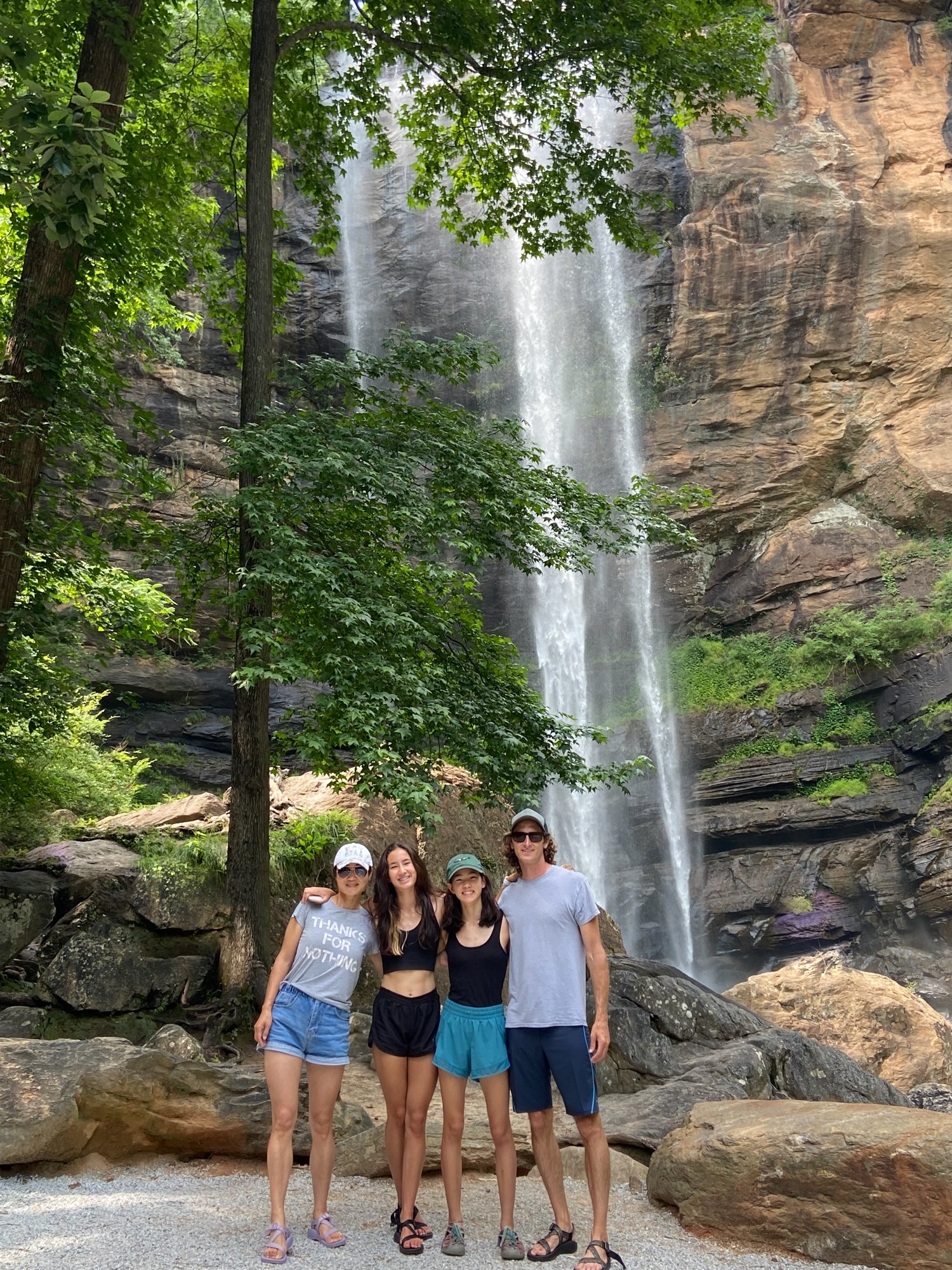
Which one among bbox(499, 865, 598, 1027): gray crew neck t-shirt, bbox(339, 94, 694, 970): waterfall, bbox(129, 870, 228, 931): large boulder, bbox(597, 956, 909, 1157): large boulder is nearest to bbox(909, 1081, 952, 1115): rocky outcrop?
bbox(597, 956, 909, 1157): large boulder

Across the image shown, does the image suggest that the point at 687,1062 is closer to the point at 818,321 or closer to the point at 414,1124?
the point at 414,1124

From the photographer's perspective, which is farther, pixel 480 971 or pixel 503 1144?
pixel 480 971

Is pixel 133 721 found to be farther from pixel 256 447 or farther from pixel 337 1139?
pixel 337 1139

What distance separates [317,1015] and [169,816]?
5.93 meters

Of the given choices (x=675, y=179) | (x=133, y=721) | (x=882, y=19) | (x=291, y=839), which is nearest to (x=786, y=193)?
(x=675, y=179)

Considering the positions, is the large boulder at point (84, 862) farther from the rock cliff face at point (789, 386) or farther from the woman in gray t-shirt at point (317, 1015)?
the rock cliff face at point (789, 386)

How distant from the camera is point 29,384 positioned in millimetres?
6844

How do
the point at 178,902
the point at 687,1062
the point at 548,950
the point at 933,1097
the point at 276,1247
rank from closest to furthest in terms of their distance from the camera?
the point at 276,1247 < the point at 548,950 < the point at 687,1062 < the point at 178,902 < the point at 933,1097

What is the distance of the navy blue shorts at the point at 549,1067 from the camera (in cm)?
392

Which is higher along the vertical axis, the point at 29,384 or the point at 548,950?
the point at 29,384

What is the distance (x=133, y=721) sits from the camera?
2080cm

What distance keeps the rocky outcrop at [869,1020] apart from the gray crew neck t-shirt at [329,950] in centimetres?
647

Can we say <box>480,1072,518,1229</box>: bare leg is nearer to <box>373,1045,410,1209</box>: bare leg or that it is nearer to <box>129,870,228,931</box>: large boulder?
<box>373,1045,410,1209</box>: bare leg

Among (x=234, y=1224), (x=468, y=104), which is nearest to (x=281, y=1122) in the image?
(x=234, y=1224)
